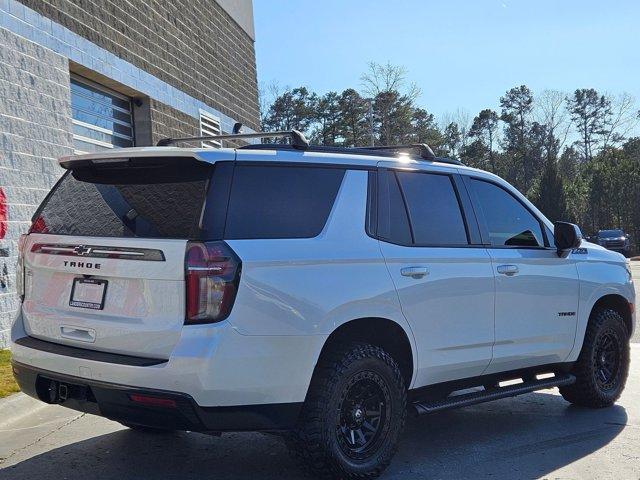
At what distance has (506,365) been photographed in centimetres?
535

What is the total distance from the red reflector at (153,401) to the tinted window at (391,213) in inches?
65.2

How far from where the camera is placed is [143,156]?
4.15 m

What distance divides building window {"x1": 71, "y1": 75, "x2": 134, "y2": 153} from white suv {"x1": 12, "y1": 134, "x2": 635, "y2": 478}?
263 inches

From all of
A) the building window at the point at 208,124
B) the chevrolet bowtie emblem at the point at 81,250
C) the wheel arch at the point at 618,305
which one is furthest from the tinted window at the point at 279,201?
the building window at the point at 208,124

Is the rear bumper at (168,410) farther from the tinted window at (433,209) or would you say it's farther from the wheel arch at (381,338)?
the tinted window at (433,209)

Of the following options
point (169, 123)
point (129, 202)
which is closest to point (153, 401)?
point (129, 202)

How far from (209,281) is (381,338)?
1.33 metres

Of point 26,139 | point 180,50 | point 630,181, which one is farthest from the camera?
point 630,181

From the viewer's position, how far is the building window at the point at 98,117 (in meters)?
10.9

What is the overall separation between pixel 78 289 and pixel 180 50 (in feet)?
36.7

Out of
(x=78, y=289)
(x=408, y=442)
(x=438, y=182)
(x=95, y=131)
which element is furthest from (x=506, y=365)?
(x=95, y=131)

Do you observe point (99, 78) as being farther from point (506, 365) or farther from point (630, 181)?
point (630, 181)

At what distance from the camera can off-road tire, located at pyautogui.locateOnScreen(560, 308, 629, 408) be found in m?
6.16

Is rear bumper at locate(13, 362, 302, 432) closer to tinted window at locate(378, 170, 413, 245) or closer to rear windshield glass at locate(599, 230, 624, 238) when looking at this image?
tinted window at locate(378, 170, 413, 245)
